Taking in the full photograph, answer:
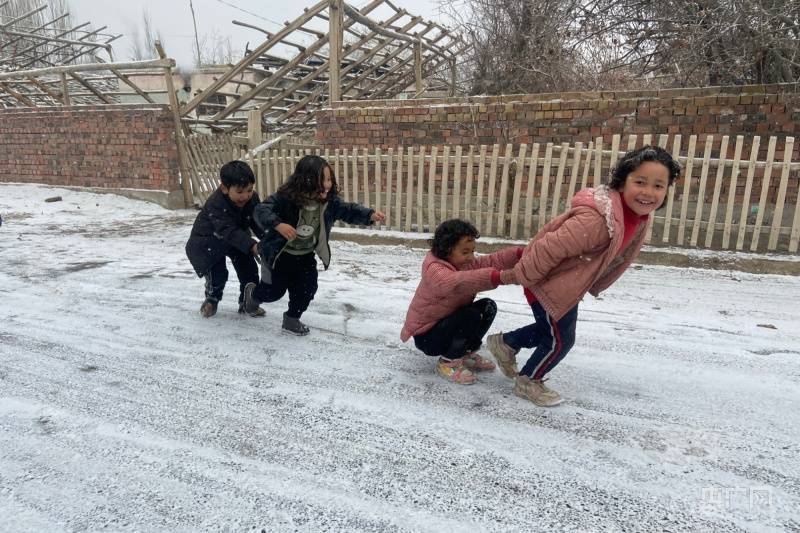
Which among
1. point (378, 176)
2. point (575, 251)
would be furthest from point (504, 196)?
point (575, 251)

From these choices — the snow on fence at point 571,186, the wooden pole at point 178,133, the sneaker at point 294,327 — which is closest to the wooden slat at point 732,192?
the snow on fence at point 571,186

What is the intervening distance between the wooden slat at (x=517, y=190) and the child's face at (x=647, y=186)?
3885mm

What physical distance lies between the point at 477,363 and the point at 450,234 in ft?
2.82

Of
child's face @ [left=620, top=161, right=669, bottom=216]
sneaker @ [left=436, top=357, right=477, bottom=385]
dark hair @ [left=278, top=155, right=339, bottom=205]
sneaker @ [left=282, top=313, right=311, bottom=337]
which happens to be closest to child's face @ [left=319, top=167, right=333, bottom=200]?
dark hair @ [left=278, top=155, right=339, bottom=205]

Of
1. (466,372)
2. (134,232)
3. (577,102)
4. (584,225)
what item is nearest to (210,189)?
(134,232)

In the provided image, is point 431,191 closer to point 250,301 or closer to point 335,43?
point 250,301

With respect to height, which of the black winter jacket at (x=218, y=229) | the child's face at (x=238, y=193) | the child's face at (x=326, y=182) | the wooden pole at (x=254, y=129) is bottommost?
the black winter jacket at (x=218, y=229)

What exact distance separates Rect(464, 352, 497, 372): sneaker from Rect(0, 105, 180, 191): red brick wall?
Result: 817 centimetres

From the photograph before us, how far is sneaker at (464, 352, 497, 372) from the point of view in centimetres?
294

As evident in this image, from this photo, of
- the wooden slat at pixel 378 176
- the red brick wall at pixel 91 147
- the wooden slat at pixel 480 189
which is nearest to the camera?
the wooden slat at pixel 480 189

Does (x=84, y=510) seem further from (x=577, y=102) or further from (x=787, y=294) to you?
(x=577, y=102)

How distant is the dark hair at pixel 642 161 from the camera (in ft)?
7.11

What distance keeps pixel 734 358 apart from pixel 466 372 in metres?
1.77

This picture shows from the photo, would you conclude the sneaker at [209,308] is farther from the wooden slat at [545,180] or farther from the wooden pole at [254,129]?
the wooden pole at [254,129]
